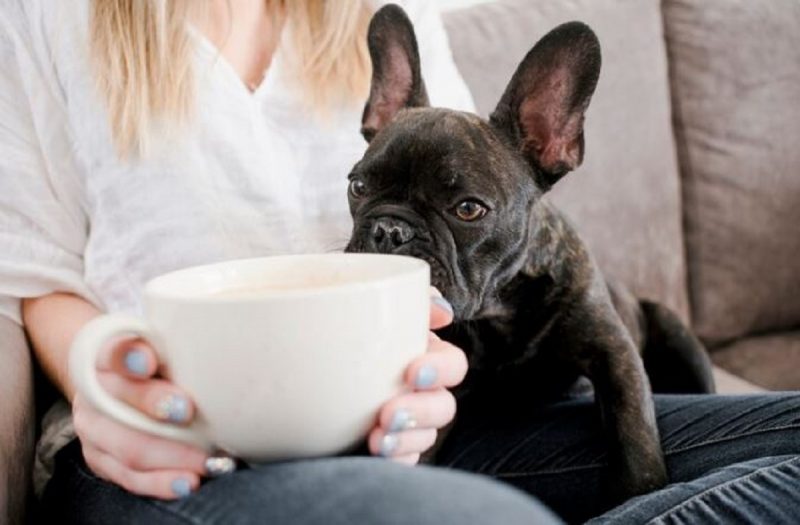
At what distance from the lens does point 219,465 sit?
618 mm

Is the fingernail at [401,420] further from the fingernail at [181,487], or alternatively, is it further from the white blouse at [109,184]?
the white blouse at [109,184]

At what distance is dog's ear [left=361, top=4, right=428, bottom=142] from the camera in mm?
1189

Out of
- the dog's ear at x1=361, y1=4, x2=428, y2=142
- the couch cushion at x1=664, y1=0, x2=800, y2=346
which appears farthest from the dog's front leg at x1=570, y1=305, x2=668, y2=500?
the couch cushion at x1=664, y1=0, x2=800, y2=346

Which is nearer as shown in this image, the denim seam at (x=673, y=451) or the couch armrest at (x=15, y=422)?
the couch armrest at (x=15, y=422)

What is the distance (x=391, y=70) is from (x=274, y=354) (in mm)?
772

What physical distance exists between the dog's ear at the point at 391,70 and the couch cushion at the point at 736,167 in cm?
79

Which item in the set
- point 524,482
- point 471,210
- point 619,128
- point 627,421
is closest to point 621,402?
point 627,421

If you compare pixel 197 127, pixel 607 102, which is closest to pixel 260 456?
pixel 197 127

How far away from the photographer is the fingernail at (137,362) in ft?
1.90

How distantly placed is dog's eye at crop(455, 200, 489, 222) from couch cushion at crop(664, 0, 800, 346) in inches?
35.4

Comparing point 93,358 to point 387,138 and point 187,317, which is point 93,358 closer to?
point 187,317

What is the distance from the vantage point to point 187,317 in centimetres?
54

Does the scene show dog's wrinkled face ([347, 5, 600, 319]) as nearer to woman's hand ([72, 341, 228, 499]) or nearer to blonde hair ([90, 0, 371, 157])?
blonde hair ([90, 0, 371, 157])

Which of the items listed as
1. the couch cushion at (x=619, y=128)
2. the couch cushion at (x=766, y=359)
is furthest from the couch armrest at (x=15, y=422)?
the couch cushion at (x=766, y=359)
